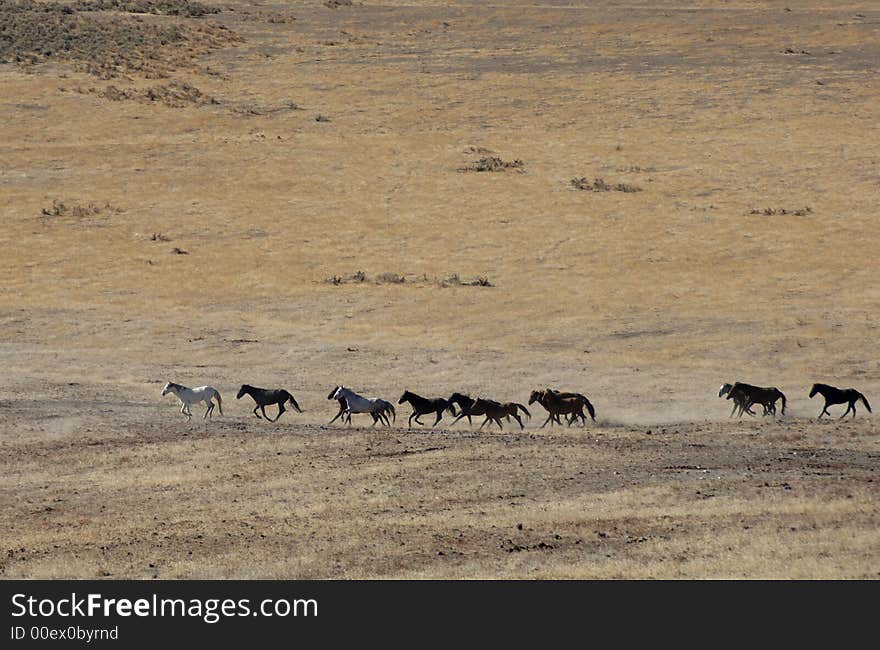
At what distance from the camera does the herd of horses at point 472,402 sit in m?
23.2

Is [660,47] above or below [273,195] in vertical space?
above

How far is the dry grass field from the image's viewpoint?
55.0 ft

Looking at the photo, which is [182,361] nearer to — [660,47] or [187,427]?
[187,427]

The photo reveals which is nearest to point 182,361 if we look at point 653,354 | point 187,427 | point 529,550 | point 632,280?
point 187,427

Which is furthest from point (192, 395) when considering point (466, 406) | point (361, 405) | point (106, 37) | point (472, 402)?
point (106, 37)

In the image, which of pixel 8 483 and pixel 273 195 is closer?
pixel 8 483

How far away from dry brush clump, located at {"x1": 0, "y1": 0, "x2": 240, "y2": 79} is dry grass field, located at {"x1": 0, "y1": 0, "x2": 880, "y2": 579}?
1.09ft

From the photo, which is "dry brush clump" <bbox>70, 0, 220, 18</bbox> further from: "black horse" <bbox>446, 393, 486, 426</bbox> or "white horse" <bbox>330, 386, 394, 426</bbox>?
"black horse" <bbox>446, 393, 486, 426</bbox>

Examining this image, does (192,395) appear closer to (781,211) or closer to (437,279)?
(437,279)

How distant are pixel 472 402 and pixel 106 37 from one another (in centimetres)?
5343

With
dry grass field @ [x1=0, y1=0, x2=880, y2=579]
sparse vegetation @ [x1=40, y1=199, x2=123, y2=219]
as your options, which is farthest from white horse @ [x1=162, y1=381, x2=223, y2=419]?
sparse vegetation @ [x1=40, y1=199, x2=123, y2=219]

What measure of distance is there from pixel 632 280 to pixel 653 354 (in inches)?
296

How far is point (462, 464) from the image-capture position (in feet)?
64.9

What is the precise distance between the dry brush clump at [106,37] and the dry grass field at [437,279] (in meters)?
0.33
